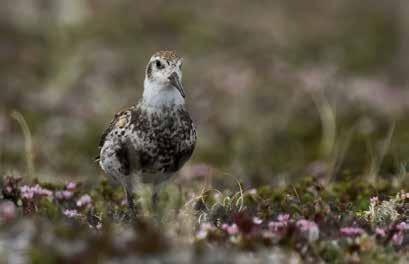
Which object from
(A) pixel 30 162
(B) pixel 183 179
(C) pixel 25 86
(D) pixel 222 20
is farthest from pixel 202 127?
(D) pixel 222 20

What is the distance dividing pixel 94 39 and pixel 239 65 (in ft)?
14.0

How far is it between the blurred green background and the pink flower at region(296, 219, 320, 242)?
3.19 metres

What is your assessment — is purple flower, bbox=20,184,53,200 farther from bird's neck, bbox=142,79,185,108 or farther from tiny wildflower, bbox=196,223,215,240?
tiny wildflower, bbox=196,223,215,240

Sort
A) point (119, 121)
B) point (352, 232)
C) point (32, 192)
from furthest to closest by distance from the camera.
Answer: point (119, 121) < point (32, 192) < point (352, 232)

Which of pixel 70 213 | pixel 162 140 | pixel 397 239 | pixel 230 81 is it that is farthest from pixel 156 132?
pixel 230 81

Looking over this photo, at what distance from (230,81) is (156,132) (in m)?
14.2

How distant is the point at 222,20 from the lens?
32.5 m

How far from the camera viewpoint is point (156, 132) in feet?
30.4

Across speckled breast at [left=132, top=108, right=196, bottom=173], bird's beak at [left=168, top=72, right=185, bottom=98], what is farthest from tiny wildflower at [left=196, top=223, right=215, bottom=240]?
bird's beak at [left=168, top=72, right=185, bottom=98]

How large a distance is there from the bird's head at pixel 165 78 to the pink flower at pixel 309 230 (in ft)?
7.12

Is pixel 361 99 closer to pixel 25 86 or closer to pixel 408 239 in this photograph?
pixel 25 86

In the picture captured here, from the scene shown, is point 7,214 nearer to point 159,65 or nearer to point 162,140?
point 162,140

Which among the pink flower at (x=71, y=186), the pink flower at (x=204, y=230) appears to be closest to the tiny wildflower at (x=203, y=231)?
the pink flower at (x=204, y=230)

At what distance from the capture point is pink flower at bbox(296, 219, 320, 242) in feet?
24.4
